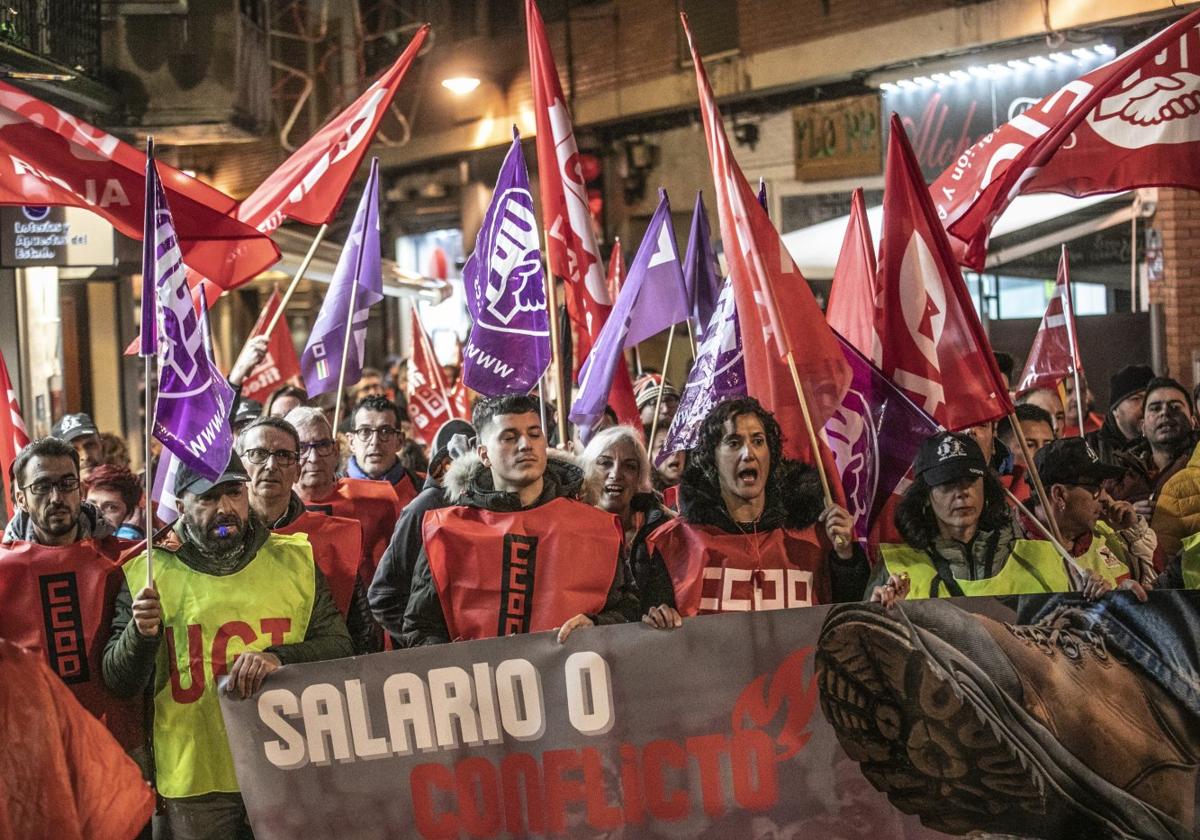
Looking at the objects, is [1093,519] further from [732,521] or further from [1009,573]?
[732,521]

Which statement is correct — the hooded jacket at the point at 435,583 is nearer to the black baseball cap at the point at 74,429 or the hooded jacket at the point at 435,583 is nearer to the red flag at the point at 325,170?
the red flag at the point at 325,170

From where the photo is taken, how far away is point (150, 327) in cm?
488

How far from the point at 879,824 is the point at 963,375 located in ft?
5.66

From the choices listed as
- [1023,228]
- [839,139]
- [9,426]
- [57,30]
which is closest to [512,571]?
[9,426]

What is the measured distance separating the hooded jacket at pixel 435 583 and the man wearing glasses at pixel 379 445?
2.19 metres

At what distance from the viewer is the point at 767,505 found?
5.28 m

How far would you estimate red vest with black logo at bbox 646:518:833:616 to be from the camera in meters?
5.20

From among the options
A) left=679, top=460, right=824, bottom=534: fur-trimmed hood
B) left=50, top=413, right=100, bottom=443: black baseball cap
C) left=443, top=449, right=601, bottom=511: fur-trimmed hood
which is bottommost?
left=679, top=460, right=824, bottom=534: fur-trimmed hood

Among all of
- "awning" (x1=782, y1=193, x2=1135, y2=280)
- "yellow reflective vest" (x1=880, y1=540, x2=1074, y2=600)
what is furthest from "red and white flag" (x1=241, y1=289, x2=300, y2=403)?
"yellow reflective vest" (x1=880, y1=540, x2=1074, y2=600)

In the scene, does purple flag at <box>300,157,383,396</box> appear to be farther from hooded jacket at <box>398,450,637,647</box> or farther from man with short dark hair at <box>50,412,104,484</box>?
hooded jacket at <box>398,450,637,647</box>

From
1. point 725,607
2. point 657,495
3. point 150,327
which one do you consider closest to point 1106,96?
point 657,495

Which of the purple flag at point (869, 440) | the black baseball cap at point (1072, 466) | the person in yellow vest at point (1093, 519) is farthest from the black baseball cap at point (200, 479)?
the black baseball cap at point (1072, 466)

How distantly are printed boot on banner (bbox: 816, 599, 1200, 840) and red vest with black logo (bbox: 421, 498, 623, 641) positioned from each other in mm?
840

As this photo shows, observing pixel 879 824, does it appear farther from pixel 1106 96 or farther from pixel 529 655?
pixel 1106 96
